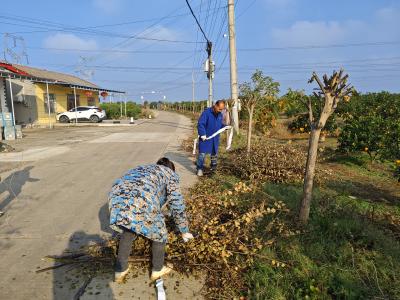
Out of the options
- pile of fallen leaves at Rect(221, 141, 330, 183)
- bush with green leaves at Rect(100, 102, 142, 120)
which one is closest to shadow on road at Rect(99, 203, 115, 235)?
pile of fallen leaves at Rect(221, 141, 330, 183)

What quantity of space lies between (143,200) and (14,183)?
525 centimetres

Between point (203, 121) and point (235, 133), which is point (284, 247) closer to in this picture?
point (203, 121)

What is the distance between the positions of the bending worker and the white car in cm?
2627

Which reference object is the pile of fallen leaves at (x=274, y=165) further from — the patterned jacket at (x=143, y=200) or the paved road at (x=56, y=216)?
the patterned jacket at (x=143, y=200)

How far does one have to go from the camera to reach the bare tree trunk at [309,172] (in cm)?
377

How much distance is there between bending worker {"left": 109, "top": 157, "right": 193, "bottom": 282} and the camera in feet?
9.16

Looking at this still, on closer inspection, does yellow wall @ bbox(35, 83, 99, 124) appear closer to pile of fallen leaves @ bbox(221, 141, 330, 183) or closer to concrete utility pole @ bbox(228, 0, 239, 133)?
concrete utility pole @ bbox(228, 0, 239, 133)

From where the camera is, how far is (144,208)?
2.84 m

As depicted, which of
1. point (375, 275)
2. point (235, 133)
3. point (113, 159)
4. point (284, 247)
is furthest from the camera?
point (235, 133)

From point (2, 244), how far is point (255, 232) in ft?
10.3

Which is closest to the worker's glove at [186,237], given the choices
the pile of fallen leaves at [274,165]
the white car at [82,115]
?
the pile of fallen leaves at [274,165]

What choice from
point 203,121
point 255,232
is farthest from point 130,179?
point 203,121

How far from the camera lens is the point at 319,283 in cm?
294

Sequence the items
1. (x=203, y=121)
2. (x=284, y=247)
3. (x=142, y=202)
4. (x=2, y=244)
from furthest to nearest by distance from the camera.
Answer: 1. (x=203, y=121)
2. (x=2, y=244)
3. (x=284, y=247)
4. (x=142, y=202)
